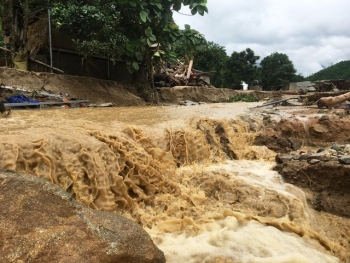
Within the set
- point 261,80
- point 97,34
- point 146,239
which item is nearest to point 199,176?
point 146,239

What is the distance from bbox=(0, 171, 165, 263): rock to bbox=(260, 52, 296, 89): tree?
26467 mm

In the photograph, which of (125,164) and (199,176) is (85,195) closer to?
(125,164)

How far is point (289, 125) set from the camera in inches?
273

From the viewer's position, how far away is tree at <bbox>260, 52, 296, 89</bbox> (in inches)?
1080

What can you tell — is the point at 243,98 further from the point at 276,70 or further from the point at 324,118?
the point at 276,70

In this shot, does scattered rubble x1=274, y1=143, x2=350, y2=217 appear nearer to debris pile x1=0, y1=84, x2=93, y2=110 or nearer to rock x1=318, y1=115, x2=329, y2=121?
rock x1=318, y1=115, x2=329, y2=121

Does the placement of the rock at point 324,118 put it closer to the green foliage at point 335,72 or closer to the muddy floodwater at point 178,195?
the muddy floodwater at point 178,195

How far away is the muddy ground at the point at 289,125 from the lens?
4105 millimetres

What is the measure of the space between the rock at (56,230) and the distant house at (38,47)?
860 centimetres

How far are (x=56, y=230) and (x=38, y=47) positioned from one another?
935 centimetres

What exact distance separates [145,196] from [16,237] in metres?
2.10

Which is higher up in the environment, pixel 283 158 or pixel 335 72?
pixel 335 72

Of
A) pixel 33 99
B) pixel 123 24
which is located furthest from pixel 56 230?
pixel 123 24

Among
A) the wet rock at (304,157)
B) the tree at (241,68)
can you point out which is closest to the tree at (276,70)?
the tree at (241,68)
